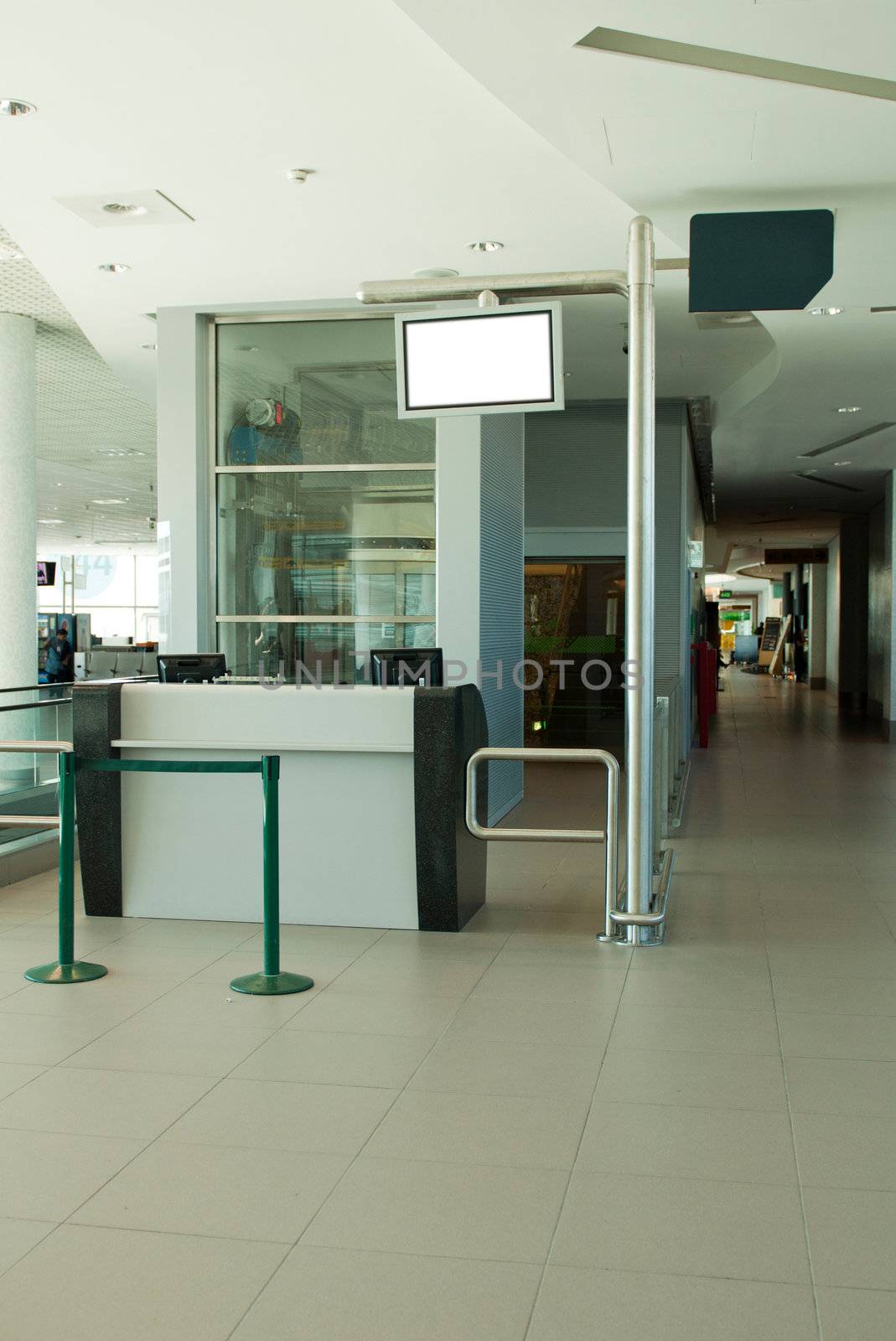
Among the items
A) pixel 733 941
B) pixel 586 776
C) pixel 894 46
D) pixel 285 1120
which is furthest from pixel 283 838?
pixel 586 776

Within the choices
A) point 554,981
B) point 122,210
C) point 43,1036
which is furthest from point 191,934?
point 122,210

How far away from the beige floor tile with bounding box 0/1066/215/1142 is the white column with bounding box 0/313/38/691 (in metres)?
6.33

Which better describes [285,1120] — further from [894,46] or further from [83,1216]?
[894,46]

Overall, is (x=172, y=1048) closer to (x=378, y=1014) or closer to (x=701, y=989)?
(x=378, y=1014)

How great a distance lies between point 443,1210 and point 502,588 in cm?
603

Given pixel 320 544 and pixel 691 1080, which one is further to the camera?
pixel 320 544

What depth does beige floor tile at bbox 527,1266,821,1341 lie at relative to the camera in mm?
2129

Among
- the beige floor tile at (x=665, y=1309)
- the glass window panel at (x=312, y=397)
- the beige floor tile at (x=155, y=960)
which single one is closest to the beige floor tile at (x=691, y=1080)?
the beige floor tile at (x=665, y=1309)

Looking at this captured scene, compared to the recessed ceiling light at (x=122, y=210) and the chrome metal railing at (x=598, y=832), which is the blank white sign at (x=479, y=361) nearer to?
the recessed ceiling light at (x=122, y=210)

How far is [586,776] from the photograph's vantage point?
1118 centimetres

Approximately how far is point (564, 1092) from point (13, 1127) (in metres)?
1.43

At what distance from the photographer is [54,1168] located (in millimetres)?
Result: 2811

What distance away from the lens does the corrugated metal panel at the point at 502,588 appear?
7789 millimetres

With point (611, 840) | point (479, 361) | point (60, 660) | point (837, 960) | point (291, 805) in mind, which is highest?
point (479, 361)
